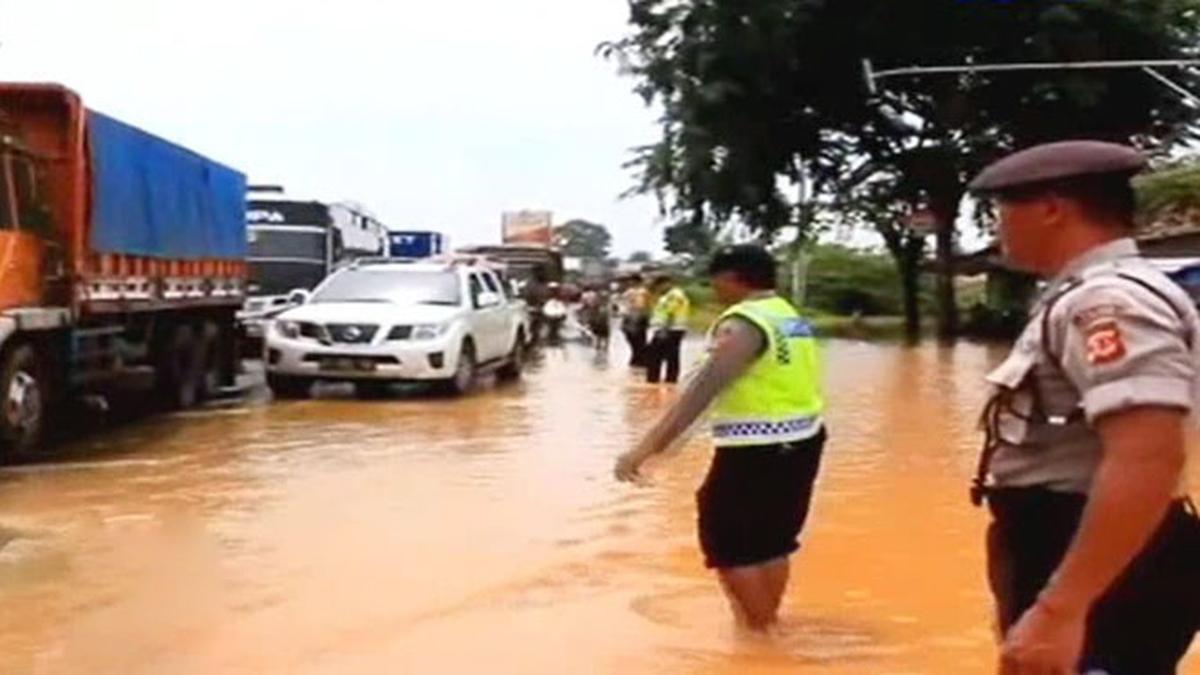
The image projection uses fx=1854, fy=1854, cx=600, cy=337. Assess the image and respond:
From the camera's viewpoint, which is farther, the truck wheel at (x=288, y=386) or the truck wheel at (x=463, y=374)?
the truck wheel at (x=463, y=374)

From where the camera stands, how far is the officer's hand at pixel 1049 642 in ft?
10.0

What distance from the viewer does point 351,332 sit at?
63.0 ft

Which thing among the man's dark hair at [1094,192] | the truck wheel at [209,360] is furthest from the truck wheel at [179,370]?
the man's dark hair at [1094,192]

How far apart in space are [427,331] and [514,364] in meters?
4.89

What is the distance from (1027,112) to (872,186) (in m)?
5.29

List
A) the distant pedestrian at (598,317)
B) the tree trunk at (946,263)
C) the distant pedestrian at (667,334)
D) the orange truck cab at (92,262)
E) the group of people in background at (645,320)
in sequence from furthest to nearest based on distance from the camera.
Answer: the tree trunk at (946,263), the distant pedestrian at (598,317), the group of people in background at (645,320), the distant pedestrian at (667,334), the orange truck cab at (92,262)

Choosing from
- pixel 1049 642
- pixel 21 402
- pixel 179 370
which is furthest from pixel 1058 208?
pixel 179 370

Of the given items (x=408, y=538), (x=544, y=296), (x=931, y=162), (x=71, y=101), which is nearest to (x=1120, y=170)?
(x=408, y=538)

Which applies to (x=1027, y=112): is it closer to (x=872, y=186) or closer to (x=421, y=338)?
(x=872, y=186)

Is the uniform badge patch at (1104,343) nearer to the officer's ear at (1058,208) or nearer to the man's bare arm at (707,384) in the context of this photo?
the officer's ear at (1058,208)

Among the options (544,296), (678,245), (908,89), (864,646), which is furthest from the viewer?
(678,245)

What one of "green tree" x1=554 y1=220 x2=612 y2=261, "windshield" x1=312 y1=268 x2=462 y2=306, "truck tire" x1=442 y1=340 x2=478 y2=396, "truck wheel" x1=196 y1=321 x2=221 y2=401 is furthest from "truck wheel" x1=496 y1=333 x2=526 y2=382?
"green tree" x1=554 y1=220 x2=612 y2=261

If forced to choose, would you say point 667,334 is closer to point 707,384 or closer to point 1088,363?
point 707,384

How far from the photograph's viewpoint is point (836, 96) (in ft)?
129
